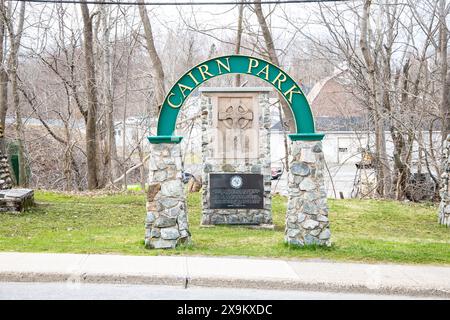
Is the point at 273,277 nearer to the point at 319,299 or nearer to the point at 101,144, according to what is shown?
the point at 319,299

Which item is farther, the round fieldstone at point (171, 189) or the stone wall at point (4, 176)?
the stone wall at point (4, 176)

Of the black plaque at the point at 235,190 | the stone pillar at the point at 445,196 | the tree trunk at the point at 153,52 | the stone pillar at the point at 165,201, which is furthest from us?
the tree trunk at the point at 153,52

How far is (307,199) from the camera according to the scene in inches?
377

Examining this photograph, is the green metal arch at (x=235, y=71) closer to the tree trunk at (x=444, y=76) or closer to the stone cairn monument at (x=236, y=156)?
the stone cairn monument at (x=236, y=156)

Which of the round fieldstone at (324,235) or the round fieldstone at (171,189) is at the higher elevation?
the round fieldstone at (171,189)

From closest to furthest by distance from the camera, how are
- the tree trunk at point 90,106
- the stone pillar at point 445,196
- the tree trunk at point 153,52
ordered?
the stone pillar at point 445,196 < the tree trunk at point 153,52 < the tree trunk at point 90,106

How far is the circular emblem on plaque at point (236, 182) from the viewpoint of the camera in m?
12.7

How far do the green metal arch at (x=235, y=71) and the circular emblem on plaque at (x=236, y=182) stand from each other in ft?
10.4

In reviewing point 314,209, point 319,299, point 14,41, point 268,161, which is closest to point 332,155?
point 14,41

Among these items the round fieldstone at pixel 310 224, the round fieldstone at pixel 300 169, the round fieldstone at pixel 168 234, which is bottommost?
the round fieldstone at pixel 168 234

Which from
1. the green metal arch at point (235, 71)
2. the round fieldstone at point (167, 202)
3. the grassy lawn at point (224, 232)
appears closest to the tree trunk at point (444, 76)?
the grassy lawn at point (224, 232)

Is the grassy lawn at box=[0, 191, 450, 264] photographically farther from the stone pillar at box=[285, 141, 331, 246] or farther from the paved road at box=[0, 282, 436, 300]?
the paved road at box=[0, 282, 436, 300]

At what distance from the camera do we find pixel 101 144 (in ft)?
96.7

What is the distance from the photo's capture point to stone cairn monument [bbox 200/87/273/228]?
12.7 m
